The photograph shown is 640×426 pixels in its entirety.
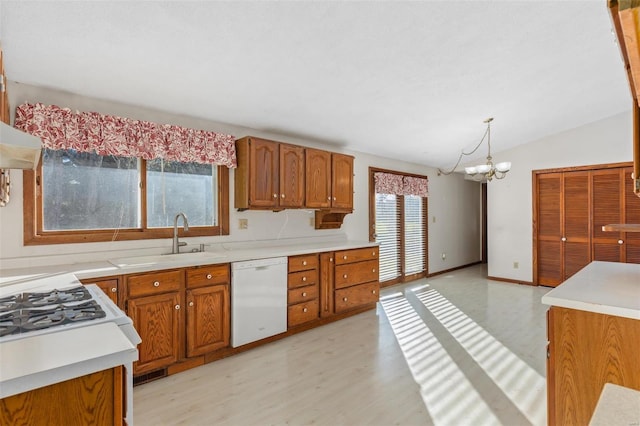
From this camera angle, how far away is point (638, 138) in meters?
1.45

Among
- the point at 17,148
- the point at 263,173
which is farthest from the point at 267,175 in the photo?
the point at 17,148

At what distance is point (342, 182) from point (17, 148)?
3373mm

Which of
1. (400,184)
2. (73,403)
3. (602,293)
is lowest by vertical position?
(73,403)

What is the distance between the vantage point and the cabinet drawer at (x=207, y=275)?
2.69m

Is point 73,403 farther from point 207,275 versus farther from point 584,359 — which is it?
point 584,359

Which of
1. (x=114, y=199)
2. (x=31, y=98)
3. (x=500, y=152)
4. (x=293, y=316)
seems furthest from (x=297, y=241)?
(x=500, y=152)

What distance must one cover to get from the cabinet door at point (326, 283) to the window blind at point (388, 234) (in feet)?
5.89

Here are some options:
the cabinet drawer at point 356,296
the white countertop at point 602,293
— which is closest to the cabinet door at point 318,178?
the cabinet drawer at point 356,296

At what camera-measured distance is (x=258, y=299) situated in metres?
3.09

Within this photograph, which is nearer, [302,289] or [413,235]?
[302,289]

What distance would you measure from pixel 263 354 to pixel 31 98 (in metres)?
2.71

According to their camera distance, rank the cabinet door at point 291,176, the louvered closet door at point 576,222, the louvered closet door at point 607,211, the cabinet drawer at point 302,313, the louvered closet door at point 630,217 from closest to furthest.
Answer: the cabinet drawer at point 302,313 < the cabinet door at point 291,176 < the louvered closet door at point 630,217 < the louvered closet door at point 607,211 < the louvered closet door at point 576,222

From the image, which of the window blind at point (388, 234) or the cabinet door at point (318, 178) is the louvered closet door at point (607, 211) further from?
the cabinet door at point (318, 178)

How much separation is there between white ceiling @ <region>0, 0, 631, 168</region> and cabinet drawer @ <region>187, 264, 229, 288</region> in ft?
4.87
